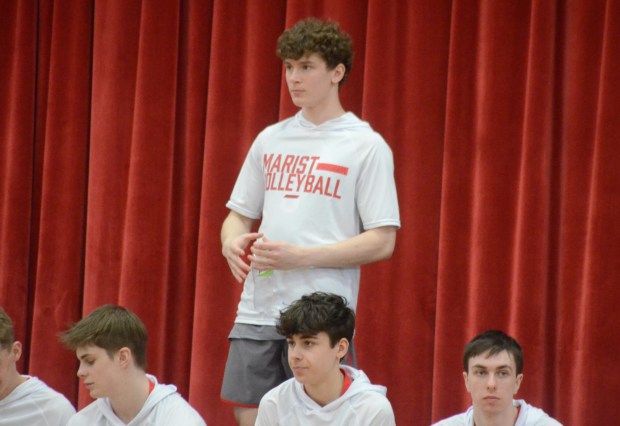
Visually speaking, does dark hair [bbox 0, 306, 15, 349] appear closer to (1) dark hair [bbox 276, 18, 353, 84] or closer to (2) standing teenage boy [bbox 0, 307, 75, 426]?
(2) standing teenage boy [bbox 0, 307, 75, 426]

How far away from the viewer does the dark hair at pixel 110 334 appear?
297 centimetres

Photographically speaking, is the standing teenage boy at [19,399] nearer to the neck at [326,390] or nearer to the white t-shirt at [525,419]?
the neck at [326,390]

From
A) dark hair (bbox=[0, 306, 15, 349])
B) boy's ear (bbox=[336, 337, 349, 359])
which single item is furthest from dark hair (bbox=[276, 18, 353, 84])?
dark hair (bbox=[0, 306, 15, 349])

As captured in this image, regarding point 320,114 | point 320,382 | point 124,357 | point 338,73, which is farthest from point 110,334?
point 338,73

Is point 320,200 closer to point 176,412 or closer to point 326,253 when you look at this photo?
point 326,253

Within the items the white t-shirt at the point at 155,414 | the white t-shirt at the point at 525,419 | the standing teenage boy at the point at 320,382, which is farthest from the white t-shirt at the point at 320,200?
the white t-shirt at the point at 525,419

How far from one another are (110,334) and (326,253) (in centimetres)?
72

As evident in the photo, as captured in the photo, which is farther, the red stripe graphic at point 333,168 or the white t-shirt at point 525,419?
the white t-shirt at point 525,419

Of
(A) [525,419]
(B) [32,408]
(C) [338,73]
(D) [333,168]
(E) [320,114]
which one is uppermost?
(C) [338,73]

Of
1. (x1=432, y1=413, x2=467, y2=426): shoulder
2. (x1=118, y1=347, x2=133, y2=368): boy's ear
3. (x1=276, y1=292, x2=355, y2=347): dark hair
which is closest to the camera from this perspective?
(x1=276, y1=292, x2=355, y2=347): dark hair

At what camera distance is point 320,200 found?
2.87m

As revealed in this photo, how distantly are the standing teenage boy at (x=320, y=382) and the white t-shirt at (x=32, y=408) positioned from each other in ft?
2.67

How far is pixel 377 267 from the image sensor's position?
3.79 metres

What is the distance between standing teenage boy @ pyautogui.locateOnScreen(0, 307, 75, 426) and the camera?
10.5 ft
